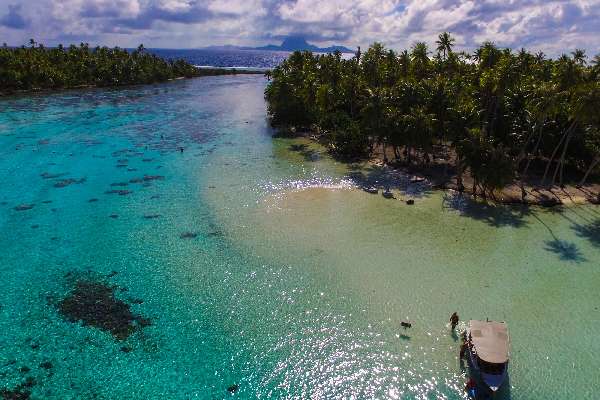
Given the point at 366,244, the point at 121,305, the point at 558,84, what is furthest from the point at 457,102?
the point at 121,305

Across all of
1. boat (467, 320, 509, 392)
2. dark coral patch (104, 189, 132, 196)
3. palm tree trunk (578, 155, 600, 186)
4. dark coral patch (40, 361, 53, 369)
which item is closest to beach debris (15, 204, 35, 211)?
dark coral patch (104, 189, 132, 196)

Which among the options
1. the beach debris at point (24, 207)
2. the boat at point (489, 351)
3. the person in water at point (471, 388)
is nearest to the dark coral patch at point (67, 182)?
the beach debris at point (24, 207)

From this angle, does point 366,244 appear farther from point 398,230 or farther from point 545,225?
point 545,225

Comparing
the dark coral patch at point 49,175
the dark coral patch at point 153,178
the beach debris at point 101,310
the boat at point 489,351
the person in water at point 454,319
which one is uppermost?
the boat at point 489,351

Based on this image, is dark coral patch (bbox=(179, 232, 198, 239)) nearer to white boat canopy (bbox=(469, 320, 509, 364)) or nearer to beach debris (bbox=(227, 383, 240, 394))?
beach debris (bbox=(227, 383, 240, 394))

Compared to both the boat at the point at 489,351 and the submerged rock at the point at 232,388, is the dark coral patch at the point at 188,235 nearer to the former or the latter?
the submerged rock at the point at 232,388

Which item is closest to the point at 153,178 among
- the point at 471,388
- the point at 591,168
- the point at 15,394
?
the point at 15,394

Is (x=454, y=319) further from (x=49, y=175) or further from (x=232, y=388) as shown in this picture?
(x=49, y=175)
